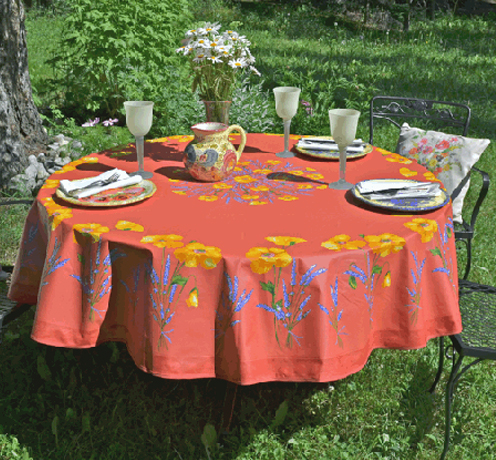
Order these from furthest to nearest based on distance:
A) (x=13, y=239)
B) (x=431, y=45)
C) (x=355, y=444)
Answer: (x=431, y=45) < (x=13, y=239) < (x=355, y=444)

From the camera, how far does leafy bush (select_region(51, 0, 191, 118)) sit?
4961 mm

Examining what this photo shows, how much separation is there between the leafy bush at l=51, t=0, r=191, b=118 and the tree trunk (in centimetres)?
52

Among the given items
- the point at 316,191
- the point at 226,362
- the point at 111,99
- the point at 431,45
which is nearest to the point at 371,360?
the point at 316,191

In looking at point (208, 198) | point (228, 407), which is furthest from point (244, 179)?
point (228, 407)

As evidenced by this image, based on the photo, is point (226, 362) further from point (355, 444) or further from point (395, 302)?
point (355, 444)

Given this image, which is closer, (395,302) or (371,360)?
(395,302)

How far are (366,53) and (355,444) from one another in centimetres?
882

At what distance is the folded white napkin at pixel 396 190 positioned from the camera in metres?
2.01

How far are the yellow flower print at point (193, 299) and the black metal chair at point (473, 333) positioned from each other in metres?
0.92

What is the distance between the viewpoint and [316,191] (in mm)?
2135

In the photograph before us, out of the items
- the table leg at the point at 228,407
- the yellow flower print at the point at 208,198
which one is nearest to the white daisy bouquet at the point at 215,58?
the yellow flower print at the point at 208,198

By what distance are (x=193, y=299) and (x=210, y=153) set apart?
701 mm

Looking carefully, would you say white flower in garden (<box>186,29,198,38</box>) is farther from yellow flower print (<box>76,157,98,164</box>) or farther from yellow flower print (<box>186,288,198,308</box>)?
yellow flower print (<box>186,288,198,308</box>)

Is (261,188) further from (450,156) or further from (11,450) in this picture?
(450,156)
